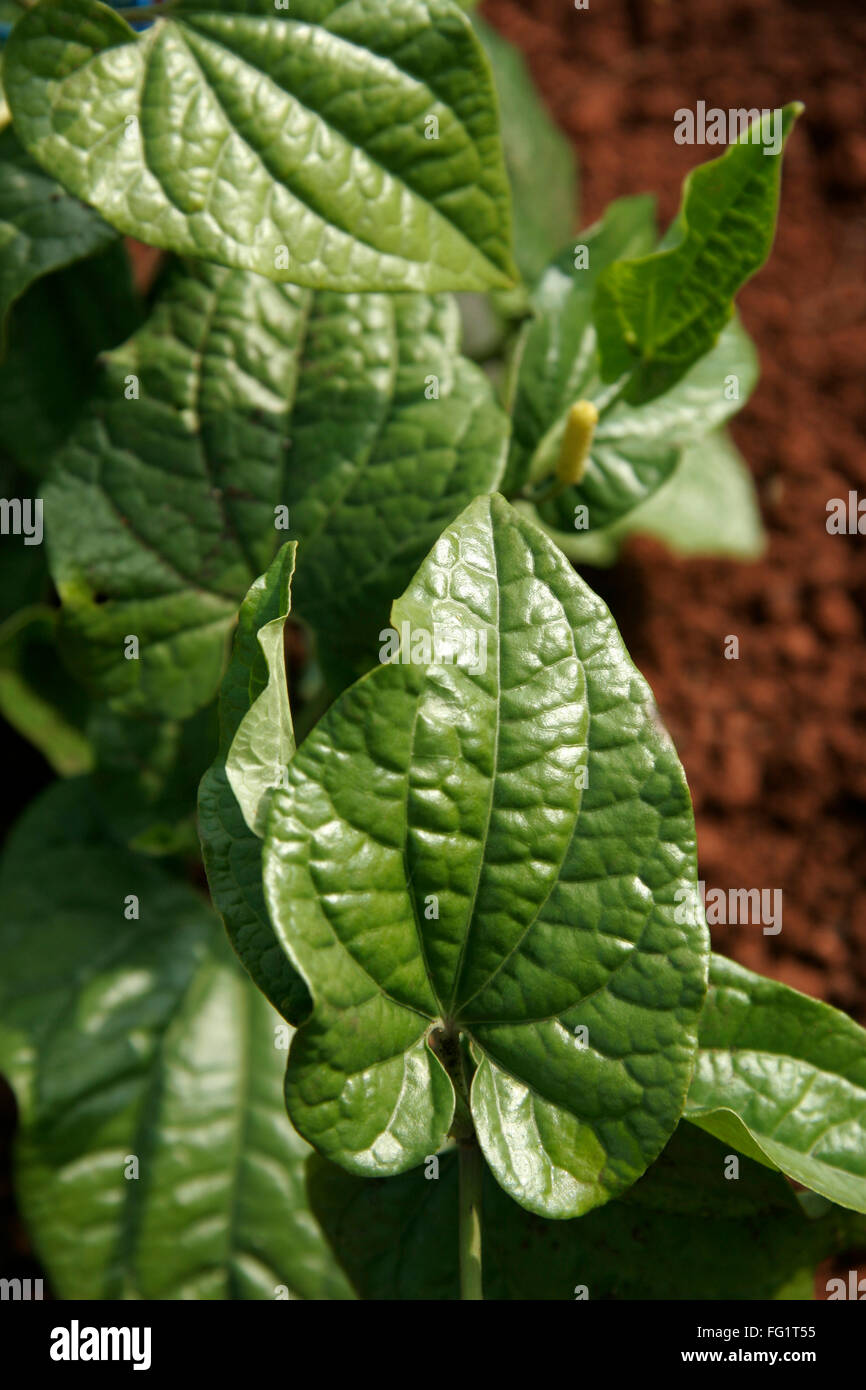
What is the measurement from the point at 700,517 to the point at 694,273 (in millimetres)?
863

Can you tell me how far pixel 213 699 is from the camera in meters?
1.30

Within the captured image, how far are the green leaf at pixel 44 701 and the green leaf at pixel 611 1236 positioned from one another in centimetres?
70

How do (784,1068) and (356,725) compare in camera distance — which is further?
(784,1068)

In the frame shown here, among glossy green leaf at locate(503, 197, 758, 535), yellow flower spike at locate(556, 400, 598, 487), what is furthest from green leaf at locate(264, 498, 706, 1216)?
glossy green leaf at locate(503, 197, 758, 535)

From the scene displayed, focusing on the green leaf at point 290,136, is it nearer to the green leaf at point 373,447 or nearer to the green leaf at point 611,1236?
the green leaf at point 373,447

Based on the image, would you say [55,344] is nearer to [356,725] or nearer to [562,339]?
[562,339]

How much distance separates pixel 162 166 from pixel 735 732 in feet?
3.93

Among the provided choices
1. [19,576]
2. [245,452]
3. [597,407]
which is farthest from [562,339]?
[19,576]

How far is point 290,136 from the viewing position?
966 mm

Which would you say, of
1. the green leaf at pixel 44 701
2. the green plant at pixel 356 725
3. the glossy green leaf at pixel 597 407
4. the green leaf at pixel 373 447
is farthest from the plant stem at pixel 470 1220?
the green leaf at pixel 44 701

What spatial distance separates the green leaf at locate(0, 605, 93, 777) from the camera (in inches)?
57.4

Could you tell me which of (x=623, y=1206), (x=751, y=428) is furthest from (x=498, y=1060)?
(x=751, y=428)

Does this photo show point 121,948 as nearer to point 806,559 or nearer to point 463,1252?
point 463,1252
